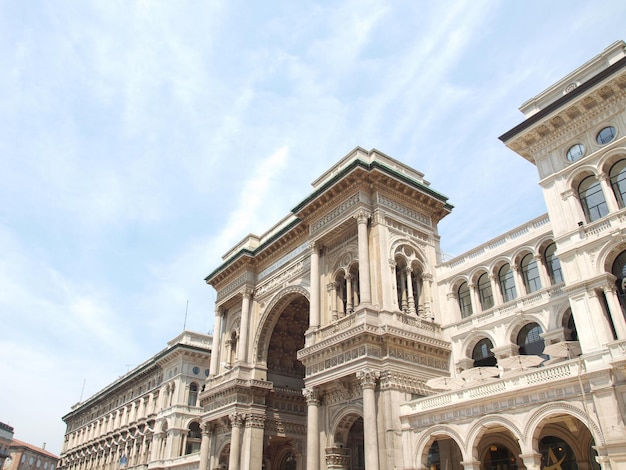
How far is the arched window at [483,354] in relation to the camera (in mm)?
28078

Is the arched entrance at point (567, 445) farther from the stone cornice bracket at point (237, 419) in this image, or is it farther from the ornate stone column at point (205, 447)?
Answer: the ornate stone column at point (205, 447)

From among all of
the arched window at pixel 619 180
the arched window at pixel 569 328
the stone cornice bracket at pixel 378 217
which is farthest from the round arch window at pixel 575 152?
the stone cornice bracket at pixel 378 217

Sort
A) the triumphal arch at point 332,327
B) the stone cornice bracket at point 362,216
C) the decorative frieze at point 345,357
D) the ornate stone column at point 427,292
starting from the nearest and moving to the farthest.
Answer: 1. the decorative frieze at point 345,357
2. the triumphal arch at point 332,327
3. the stone cornice bracket at point 362,216
4. the ornate stone column at point 427,292

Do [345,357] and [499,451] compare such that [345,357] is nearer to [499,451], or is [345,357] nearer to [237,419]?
[499,451]

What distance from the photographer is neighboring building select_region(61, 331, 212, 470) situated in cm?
5309

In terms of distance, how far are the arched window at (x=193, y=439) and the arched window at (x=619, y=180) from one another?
148 ft

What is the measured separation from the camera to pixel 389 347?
27750 millimetres

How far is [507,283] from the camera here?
95.5ft

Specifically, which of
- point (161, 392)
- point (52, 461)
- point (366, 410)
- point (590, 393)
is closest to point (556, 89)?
point (590, 393)

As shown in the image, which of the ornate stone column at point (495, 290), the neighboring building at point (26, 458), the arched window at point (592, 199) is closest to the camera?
the arched window at point (592, 199)

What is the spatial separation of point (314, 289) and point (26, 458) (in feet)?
421

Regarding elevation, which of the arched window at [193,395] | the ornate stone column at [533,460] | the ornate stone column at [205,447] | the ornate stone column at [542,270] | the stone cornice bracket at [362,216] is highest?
the stone cornice bracket at [362,216]

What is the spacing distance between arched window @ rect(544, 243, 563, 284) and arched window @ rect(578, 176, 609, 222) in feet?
13.0

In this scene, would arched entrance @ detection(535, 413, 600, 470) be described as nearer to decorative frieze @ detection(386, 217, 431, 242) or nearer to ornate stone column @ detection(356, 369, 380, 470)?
ornate stone column @ detection(356, 369, 380, 470)
